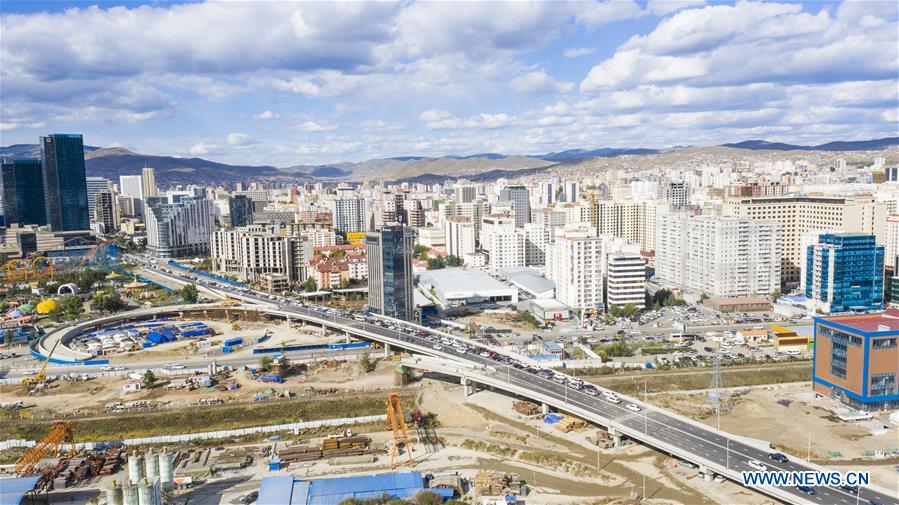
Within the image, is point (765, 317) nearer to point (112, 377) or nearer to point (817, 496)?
point (817, 496)

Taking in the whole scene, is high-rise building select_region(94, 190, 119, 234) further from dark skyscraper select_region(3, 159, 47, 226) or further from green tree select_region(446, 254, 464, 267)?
green tree select_region(446, 254, 464, 267)

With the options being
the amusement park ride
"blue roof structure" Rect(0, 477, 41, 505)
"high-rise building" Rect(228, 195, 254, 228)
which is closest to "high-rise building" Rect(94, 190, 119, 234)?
"high-rise building" Rect(228, 195, 254, 228)

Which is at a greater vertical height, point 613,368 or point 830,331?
point 830,331

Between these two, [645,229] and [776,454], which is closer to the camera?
[776,454]

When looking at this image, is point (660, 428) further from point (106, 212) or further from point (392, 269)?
point (106, 212)

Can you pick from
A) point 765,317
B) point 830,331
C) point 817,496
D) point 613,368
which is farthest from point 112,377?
point 765,317

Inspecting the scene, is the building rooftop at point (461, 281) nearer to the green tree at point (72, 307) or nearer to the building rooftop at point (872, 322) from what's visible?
the building rooftop at point (872, 322)

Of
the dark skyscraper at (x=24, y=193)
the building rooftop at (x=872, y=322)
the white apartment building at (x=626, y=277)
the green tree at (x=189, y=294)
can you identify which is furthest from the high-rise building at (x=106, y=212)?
the building rooftop at (x=872, y=322)
